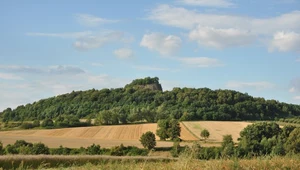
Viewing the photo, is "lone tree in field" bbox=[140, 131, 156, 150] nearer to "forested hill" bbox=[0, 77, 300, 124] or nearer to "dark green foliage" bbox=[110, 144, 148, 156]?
"dark green foliage" bbox=[110, 144, 148, 156]

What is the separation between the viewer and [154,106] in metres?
133

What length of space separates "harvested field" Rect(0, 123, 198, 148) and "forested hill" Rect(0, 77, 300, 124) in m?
13.5

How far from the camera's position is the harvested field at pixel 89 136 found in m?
70.6

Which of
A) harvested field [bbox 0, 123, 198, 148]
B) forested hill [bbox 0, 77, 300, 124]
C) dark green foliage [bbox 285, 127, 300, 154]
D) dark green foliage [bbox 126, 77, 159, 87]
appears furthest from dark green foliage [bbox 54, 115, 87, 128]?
dark green foliage [bbox 126, 77, 159, 87]

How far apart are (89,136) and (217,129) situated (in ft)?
90.8

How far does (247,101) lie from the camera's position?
422 feet

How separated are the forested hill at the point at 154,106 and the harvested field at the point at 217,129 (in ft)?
41.3

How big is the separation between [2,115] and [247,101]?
248 feet

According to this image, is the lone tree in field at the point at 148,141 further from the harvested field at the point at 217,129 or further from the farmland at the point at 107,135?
the harvested field at the point at 217,129

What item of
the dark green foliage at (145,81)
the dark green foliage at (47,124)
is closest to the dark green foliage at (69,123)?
the dark green foliage at (47,124)

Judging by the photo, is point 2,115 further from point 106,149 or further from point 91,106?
point 106,149

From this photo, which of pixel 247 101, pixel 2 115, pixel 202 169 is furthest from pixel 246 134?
pixel 2 115

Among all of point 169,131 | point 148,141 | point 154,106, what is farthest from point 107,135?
point 154,106

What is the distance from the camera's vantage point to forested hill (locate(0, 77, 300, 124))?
112 meters
